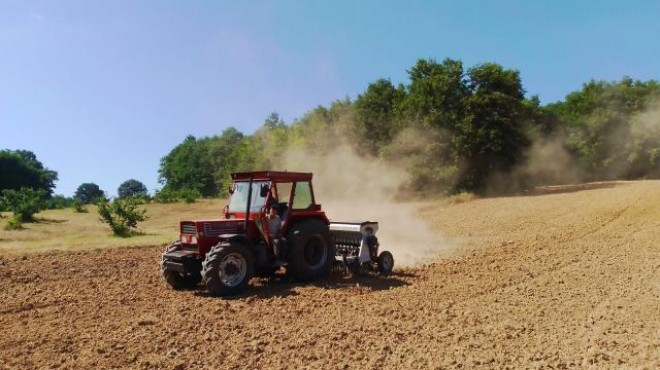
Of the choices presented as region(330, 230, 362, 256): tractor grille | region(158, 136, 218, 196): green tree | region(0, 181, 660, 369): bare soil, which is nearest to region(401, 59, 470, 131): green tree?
region(0, 181, 660, 369): bare soil

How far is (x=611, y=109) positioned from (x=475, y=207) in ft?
88.5

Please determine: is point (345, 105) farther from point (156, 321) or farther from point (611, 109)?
point (156, 321)

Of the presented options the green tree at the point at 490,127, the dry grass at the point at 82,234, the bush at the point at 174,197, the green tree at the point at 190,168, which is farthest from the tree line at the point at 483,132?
the green tree at the point at 190,168

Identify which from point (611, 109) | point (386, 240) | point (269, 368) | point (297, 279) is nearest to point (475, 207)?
point (386, 240)

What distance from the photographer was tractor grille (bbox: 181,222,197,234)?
34.1 ft

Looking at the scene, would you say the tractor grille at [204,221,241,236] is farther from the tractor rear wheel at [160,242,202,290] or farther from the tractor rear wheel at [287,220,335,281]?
the tractor rear wheel at [287,220,335,281]

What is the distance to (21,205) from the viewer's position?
3344cm

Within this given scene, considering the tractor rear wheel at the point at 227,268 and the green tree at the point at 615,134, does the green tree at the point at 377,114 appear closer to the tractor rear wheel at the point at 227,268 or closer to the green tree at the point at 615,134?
the green tree at the point at 615,134

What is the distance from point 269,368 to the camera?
247 inches

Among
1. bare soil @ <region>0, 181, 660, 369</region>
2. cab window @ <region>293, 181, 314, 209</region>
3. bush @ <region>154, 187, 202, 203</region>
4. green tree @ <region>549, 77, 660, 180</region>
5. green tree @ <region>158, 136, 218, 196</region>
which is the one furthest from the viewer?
green tree @ <region>158, 136, 218, 196</region>

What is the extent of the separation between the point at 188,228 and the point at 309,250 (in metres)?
2.50

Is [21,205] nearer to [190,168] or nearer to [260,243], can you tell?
[260,243]

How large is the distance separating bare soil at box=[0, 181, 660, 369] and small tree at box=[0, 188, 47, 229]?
1780 centimetres

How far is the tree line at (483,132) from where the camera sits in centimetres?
3284
